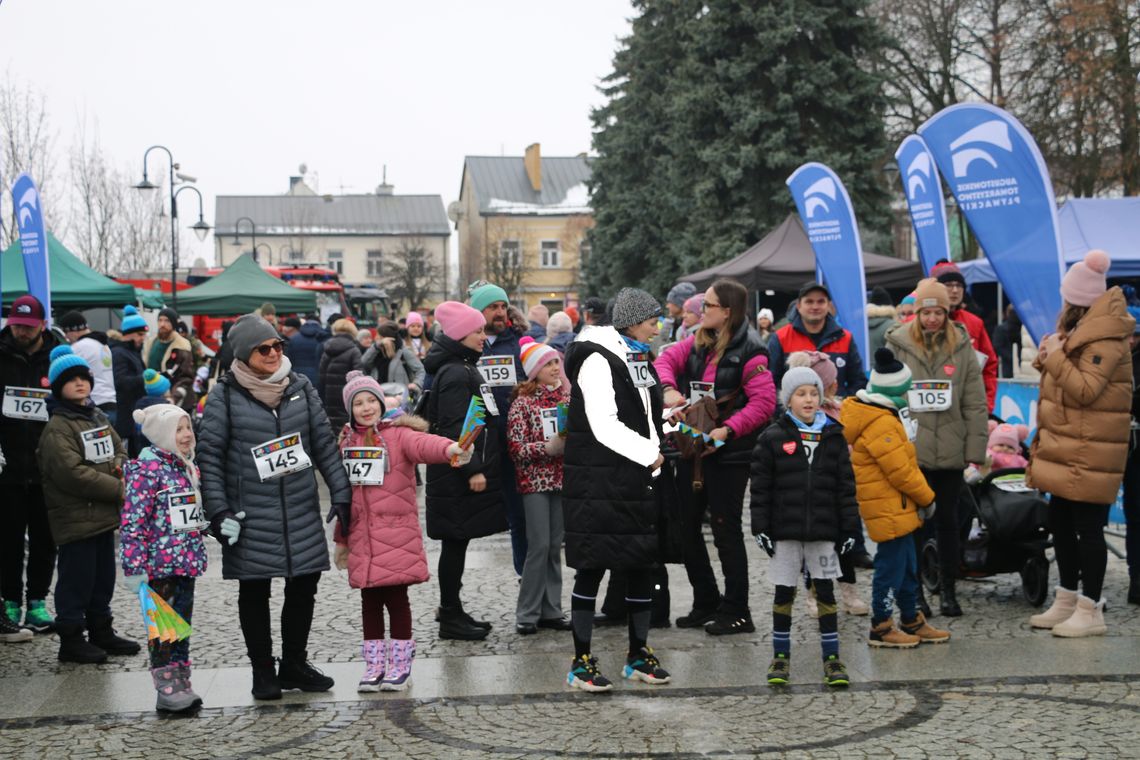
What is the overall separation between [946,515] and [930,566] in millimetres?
741

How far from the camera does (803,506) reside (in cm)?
680

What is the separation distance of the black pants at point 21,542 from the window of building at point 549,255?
8362 cm

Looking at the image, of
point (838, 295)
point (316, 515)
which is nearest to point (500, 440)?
point (316, 515)

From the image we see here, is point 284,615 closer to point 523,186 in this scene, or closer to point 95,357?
point 95,357

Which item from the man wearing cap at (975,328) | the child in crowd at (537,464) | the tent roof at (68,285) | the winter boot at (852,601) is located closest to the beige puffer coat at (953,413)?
the man wearing cap at (975,328)

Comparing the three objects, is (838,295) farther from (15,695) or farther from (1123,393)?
(15,695)

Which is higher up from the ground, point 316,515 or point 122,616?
point 316,515

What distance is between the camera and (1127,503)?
838cm

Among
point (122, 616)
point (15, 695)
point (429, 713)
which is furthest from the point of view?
point (122, 616)

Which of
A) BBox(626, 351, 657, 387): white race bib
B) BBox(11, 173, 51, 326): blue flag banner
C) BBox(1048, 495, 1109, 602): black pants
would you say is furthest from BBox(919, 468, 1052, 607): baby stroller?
BBox(11, 173, 51, 326): blue flag banner

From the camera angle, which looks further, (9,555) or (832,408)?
(9,555)

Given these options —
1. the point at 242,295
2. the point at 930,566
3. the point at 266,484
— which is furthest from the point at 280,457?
the point at 242,295

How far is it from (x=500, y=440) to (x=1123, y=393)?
3.58 m

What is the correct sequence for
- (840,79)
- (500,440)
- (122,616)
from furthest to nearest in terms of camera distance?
1. (840,79)
2. (122,616)
3. (500,440)
